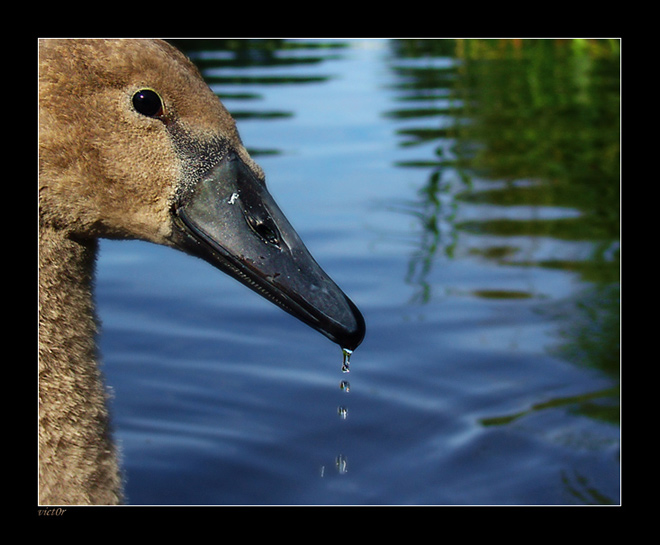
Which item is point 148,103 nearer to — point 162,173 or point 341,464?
point 162,173

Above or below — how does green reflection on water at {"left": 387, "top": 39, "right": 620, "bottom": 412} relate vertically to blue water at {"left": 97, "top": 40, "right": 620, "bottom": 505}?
above

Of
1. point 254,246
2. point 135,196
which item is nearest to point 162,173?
point 135,196

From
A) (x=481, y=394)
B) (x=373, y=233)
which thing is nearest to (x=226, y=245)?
(x=481, y=394)

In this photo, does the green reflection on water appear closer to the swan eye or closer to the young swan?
the young swan

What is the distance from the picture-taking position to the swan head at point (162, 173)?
309cm

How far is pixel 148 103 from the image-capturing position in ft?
10.3

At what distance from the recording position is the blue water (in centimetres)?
475

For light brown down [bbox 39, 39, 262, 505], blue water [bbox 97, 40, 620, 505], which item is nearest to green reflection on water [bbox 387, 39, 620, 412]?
blue water [bbox 97, 40, 620, 505]

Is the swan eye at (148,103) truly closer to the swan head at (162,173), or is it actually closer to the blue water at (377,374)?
the swan head at (162,173)

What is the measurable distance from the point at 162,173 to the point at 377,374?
2.72m

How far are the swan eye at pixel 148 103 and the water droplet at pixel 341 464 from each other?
2.20 metres

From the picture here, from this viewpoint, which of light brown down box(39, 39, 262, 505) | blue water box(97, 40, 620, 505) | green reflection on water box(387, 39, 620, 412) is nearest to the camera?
light brown down box(39, 39, 262, 505)

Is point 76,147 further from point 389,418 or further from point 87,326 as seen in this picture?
point 389,418

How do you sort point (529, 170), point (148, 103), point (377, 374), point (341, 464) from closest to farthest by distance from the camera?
point (148, 103)
point (341, 464)
point (377, 374)
point (529, 170)
